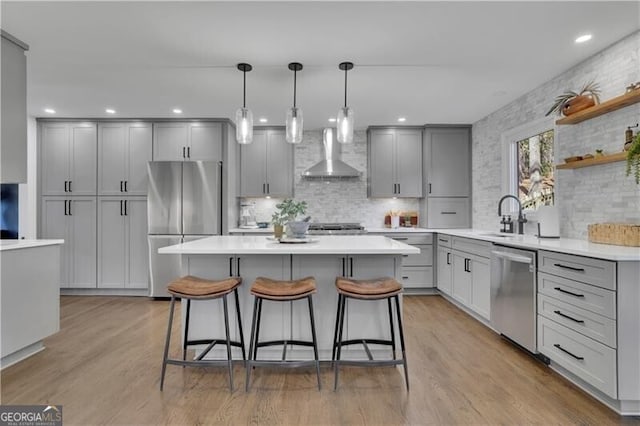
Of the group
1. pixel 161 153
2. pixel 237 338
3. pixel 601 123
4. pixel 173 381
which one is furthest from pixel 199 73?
pixel 601 123

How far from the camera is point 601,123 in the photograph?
2822 mm

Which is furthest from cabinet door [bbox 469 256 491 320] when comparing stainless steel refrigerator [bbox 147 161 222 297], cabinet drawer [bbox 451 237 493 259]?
stainless steel refrigerator [bbox 147 161 222 297]

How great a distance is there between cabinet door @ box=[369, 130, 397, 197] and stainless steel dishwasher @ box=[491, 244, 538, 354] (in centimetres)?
230

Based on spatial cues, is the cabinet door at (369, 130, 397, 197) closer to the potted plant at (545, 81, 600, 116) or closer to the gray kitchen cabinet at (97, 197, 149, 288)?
the potted plant at (545, 81, 600, 116)

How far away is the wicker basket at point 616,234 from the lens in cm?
231

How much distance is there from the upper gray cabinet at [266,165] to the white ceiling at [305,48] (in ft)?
3.77

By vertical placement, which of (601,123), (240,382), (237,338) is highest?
(601,123)

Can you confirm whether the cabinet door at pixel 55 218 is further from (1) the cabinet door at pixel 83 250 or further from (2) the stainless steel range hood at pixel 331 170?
(2) the stainless steel range hood at pixel 331 170

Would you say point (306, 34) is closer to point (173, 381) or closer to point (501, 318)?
point (173, 381)

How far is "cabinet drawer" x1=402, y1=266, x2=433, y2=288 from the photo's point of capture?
5.00 metres

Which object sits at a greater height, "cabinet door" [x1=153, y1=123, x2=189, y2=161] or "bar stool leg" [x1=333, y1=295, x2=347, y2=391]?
"cabinet door" [x1=153, y1=123, x2=189, y2=161]

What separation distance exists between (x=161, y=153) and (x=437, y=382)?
4.53m

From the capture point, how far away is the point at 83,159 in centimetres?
491

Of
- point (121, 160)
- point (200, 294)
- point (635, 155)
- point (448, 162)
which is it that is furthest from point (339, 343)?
point (121, 160)
